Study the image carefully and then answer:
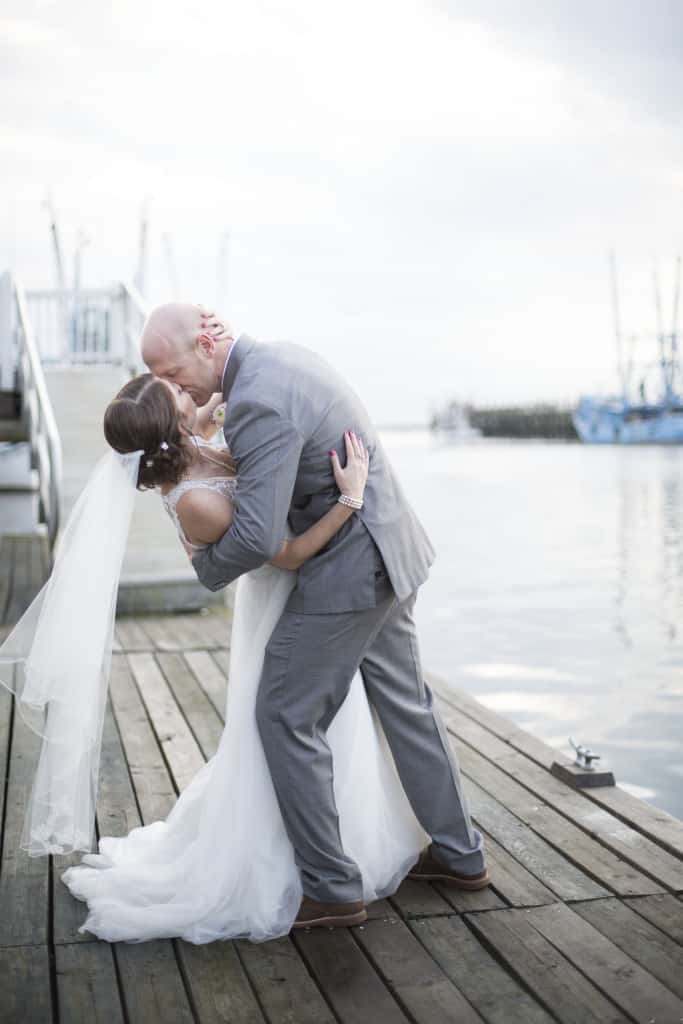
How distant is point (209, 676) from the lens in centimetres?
561

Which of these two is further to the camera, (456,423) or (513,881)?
(456,423)

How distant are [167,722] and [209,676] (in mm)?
857

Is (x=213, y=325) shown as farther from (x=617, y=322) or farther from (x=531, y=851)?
(x=617, y=322)

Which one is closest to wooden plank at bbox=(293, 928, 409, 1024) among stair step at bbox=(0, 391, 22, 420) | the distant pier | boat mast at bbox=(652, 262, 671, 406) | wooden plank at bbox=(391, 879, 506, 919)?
wooden plank at bbox=(391, 879, 506, 919)

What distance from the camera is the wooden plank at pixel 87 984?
2.41 metres

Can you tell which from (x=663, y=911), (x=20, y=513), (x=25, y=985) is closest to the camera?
(x=25, y=985)

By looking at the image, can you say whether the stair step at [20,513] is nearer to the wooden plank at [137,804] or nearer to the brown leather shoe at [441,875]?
the wooden plank at [137,804]

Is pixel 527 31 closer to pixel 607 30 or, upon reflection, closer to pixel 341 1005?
pixel 607 30

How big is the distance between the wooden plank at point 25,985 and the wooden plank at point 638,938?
128 centimetres

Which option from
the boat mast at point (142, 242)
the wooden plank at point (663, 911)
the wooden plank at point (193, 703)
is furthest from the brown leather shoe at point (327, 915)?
the boat mast at point (142, 242)

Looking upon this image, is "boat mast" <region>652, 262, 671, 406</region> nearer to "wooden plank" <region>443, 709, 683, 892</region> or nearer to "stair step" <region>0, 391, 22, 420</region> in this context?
"stair step" <region>0, 391, 22, 420</region>

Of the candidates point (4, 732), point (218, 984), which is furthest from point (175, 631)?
point (218, 984)

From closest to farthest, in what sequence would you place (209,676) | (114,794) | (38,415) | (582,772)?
(114,794), (582,772), (209,676), (38,415)

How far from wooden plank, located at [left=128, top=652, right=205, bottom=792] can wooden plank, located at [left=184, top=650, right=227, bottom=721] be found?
0.55 feet
